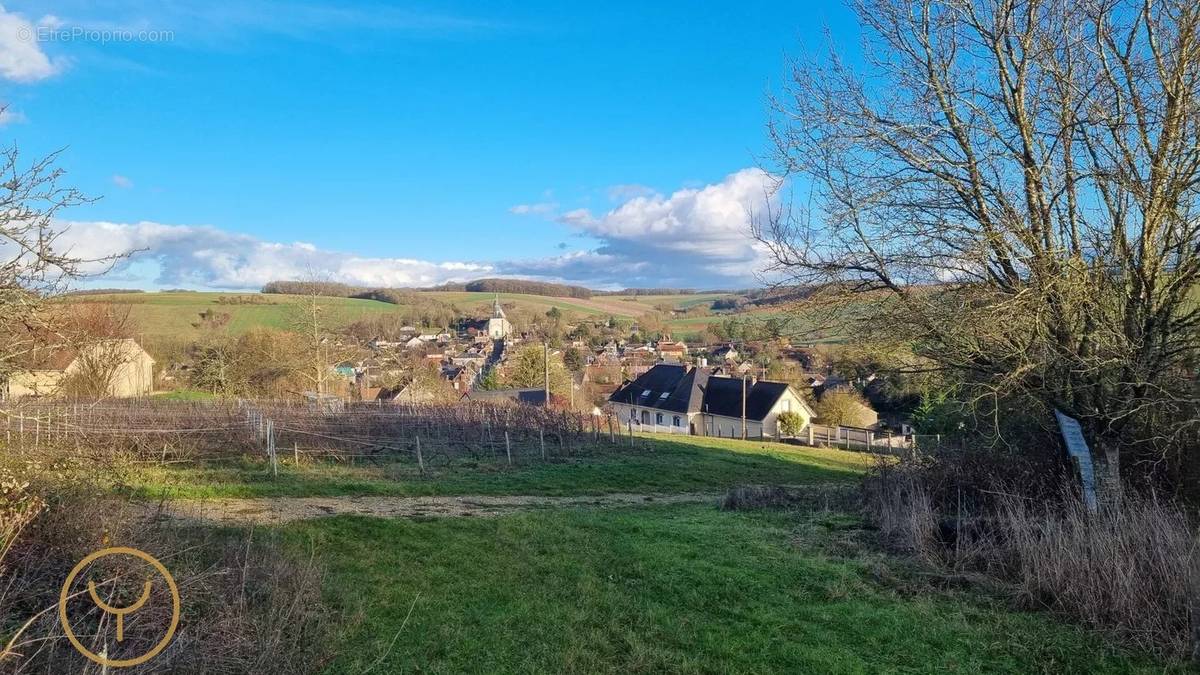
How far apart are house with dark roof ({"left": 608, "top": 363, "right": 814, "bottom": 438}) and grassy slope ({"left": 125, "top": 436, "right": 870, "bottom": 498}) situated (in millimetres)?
17177

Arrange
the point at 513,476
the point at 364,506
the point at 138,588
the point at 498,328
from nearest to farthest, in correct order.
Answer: the point at 138,588 → the point at 364,506 → the point at 513,476 → the point at 498,328

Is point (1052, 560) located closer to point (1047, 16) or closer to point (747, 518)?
point (747, 518)

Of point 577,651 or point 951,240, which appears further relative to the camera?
point 951,240

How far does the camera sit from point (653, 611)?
5.45 metres

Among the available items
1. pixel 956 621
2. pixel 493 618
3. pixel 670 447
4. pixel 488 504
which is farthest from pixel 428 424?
pixel 956 621

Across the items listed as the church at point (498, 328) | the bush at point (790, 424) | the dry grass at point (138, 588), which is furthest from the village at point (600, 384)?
the dry grass at point (138, 588)

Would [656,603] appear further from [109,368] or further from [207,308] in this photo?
[207,308]

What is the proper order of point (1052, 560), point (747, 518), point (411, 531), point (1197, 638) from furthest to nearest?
point (747, 518)
point (411, 531)
point (1052, 560)
point (1197, 638)

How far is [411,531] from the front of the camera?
8.30 metres

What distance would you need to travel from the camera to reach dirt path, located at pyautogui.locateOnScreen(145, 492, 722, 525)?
29.9ft

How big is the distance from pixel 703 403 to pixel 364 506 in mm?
35389

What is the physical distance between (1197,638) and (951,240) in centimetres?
425

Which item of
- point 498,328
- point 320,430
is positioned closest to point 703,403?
point 498,328

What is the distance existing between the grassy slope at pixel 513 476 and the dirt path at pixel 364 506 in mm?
581
